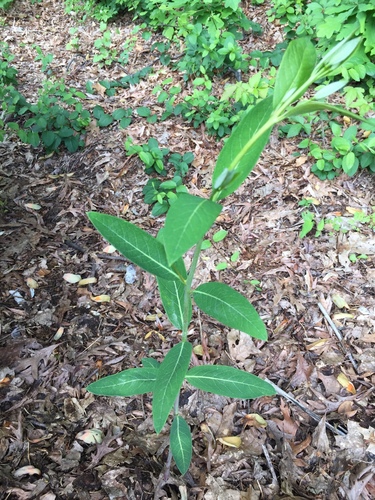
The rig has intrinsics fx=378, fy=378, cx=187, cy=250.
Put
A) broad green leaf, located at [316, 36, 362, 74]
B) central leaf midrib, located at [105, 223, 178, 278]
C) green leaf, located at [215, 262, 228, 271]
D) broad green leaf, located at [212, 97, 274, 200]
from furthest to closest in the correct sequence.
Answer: green leaf, located at [215, 262, 228, 271] < central leaf midrib, located at [105, 223, 178, 278] < broad green leaf, located at [212, 97, 274, 200] < broad green leaf, located at [316, 36, 362, 74]

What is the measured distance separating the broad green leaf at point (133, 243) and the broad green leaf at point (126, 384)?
530mm

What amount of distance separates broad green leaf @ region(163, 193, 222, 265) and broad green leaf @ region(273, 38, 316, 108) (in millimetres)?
270

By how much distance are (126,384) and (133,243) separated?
63 centimetres

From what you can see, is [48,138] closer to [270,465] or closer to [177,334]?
[177,334]

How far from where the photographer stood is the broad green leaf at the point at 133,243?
1.01m

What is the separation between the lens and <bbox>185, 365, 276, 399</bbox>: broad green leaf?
4.25 ft

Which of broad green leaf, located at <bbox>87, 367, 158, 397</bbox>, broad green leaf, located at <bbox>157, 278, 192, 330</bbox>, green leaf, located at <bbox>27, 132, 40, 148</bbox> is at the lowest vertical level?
broad green leaf, located at <bbox>87, 367, 158, 397</bbox>

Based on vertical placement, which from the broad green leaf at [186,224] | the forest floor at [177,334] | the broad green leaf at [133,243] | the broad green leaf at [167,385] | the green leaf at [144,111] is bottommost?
the forest floor at [177,334]

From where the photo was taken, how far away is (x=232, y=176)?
0.80 m

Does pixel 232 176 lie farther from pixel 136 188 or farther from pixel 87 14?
pixel 87 14

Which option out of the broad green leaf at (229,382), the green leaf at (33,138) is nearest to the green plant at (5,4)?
the green leaf at (33,138)

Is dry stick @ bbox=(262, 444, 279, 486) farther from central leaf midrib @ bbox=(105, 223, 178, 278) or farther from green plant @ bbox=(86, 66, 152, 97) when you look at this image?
green plant @ bbox=(86, 66, 152, 97)

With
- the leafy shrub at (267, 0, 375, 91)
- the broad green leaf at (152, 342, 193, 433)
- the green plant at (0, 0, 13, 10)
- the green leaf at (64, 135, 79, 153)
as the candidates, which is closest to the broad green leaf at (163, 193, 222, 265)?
the broad green leaf at (152, 342, 193, 433)

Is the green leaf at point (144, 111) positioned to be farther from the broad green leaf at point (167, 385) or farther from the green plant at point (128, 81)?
the broad green leaf at point (167, 385)
